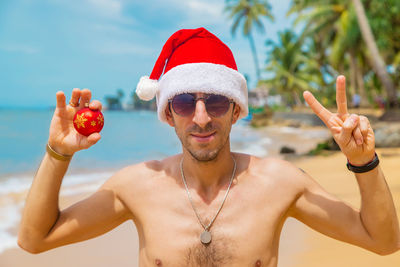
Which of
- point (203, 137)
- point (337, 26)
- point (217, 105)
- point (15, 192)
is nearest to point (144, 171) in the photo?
point (203, 137)

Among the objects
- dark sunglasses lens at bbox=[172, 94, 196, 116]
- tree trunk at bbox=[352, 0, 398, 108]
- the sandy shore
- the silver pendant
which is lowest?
the sandy shore

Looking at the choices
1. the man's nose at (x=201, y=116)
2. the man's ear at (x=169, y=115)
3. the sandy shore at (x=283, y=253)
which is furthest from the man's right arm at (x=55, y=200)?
the sandy shore at (x=283, y=253)

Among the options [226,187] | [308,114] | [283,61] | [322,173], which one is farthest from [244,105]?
[283,61]

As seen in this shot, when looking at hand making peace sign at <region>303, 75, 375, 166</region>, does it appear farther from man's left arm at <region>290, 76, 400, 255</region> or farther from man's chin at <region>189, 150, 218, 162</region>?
man's chin at <region>189, 150, 218, 162</region>

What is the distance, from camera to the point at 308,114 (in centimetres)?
2970

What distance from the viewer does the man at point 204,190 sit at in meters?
1.65

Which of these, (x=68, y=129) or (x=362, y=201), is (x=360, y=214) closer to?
(x=362, y=201)

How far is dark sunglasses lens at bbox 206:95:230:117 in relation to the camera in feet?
5.96

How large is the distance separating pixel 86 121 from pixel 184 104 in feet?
1.68

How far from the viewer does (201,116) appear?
174 cm

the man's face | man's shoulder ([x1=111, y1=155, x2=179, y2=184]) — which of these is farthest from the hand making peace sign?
man's shoulder ([x1=111, y1=155, x2=179, y2=184])

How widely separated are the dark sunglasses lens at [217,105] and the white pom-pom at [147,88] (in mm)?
395

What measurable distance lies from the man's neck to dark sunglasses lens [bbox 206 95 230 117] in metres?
0.26

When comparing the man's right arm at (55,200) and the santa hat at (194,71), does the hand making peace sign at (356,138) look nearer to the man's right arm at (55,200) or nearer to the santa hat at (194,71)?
the santa hat at (194,71)
